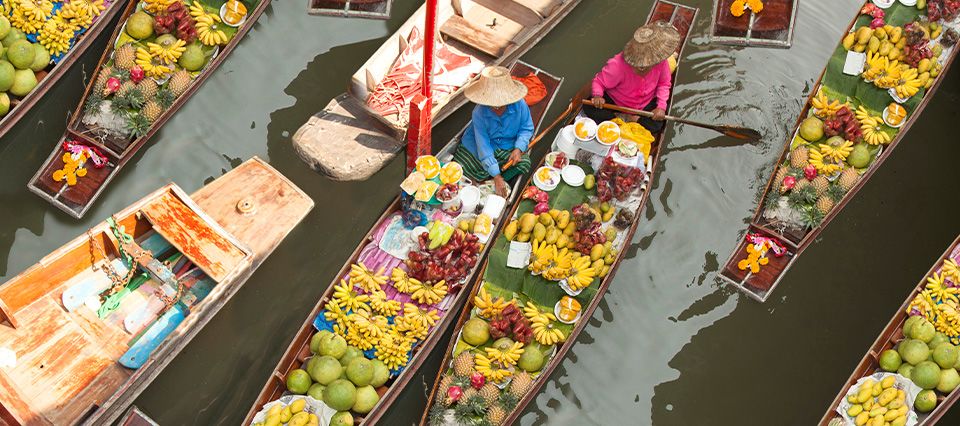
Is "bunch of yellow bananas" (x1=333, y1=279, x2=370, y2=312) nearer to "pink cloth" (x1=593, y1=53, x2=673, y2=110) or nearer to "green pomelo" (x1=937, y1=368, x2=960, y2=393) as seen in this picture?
"pink cloth" (x1=593, y1=53, x2=673, y2=110)

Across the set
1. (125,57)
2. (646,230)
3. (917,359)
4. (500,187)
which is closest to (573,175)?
(500,187)

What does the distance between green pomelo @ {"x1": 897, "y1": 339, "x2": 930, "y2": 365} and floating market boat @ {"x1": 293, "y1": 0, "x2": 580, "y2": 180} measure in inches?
206

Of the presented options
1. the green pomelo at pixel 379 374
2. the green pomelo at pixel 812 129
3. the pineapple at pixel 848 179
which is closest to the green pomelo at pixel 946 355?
the pineapple at pixel 848 179

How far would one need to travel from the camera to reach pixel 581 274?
877 centimetres

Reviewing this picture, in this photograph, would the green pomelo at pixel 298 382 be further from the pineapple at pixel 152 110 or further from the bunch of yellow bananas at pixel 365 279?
the pineapple at pixel 152 110

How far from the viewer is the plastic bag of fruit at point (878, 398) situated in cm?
841

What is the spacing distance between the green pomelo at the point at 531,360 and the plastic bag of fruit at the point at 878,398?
285 cm

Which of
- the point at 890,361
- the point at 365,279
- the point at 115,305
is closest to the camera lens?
the point at 890,361

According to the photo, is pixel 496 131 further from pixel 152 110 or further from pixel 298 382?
pixel 152 110

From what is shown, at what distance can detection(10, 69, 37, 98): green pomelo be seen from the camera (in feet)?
32.2

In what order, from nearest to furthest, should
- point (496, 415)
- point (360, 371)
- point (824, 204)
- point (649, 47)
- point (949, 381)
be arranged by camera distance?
point (360, 371) < point (496, 415) < point (949, 381) < point (649, 47) < point (824, 204)

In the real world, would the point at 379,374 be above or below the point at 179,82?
below

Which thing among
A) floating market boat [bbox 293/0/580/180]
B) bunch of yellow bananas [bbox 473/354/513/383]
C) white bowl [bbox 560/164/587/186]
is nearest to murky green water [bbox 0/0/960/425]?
floating market boat [bbox 293/0/580/180]

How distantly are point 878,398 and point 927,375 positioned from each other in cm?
49
